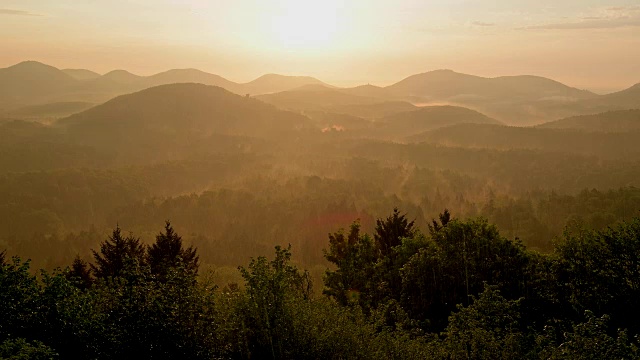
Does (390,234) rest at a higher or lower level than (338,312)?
higher

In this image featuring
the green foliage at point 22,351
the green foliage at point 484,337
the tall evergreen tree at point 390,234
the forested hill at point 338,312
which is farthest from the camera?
the tall evergreen tree at point 390,234

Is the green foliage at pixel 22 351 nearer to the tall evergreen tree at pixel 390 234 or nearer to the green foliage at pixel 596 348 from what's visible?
the green foliage at pixel 596 348

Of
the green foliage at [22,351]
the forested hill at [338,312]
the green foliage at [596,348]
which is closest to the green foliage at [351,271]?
the forested hill at [338,312]

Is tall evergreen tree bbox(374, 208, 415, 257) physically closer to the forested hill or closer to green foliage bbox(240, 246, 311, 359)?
the forested hill

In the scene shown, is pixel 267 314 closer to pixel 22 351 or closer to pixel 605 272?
pixel 22 351

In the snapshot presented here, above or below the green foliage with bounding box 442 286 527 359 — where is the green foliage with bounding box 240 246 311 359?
above

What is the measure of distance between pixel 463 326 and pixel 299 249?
123 metres

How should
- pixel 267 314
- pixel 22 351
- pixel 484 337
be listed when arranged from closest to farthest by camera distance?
pixel 22 351
pixel 484 337
pixel 267 314

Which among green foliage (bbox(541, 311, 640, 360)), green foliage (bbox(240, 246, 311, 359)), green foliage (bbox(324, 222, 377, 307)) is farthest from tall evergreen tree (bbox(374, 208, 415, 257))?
green foliage (bbox(541, 311, 640, 360))

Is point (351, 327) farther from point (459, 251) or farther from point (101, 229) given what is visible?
point (101, 229)

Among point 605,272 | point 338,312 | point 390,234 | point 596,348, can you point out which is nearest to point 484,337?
Answer: point 596,348

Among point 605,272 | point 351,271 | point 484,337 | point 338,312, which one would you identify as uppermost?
point 605,272

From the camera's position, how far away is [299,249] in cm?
15000

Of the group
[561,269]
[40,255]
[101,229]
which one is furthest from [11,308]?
[101,229]
